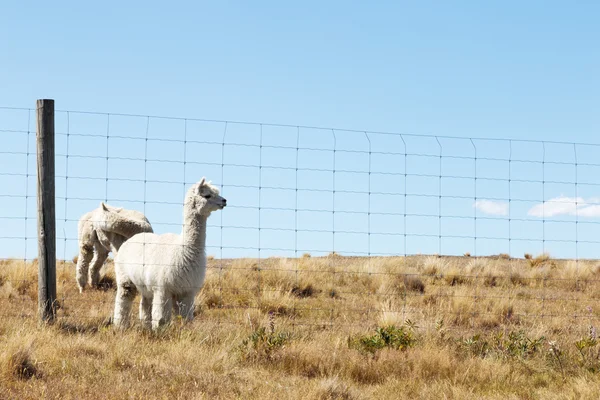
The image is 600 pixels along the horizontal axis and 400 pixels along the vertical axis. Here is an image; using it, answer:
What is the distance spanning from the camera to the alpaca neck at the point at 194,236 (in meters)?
8.64

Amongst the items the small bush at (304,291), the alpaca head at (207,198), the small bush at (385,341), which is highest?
the alpaca head at (207,198)

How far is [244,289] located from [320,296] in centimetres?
146

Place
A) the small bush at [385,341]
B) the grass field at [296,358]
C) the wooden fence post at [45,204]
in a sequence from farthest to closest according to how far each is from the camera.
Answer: the wooden fence post at [45,204]
the small bush at [385,341]
the grass field at [296,358]

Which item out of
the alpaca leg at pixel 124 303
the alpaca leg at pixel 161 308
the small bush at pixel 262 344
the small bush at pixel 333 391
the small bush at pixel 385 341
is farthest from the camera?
the alpaca leg at pixel 124 303

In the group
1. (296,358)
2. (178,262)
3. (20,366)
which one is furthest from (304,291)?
(20,366)

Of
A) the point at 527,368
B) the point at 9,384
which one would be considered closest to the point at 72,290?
the point at 9,384

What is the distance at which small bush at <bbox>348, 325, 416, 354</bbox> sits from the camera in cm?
782

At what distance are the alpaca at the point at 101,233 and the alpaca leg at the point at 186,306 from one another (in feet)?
10.3

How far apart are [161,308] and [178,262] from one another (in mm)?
559

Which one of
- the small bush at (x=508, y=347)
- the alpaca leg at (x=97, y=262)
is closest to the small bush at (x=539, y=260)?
the alpaca leg at (x=97, y=262)

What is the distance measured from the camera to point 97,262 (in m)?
13.9

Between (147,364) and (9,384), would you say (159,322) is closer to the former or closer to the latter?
(147,364)

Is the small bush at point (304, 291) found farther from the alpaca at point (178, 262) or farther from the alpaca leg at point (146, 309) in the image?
the alpaca at point (178, 262)

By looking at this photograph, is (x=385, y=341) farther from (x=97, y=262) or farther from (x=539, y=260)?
(x=539, y=260)
